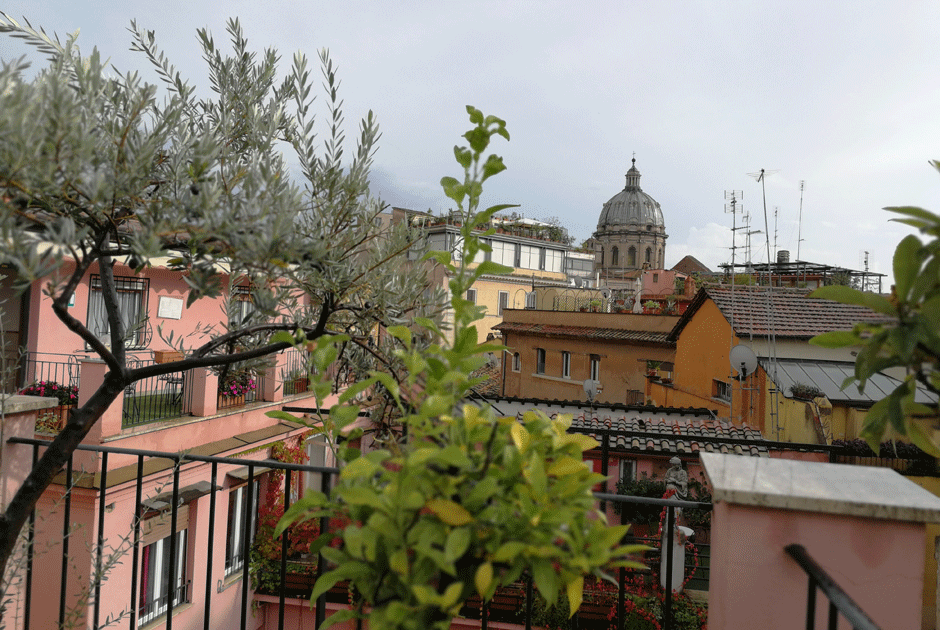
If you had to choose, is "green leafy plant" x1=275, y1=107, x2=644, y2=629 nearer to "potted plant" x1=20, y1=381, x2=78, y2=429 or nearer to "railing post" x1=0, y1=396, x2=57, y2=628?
"railing post" x1=0, y1=396, x2=57, y2=628

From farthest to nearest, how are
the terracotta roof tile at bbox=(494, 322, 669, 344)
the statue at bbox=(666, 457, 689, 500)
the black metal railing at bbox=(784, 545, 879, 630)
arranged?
the terracotta roof tile at bbox=(494, 322, 669, 344) → the statue at bbox=(666, 457, 689, 500) → the black metal railing at bbox=(784, 545, 879, 630)

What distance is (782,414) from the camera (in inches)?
420

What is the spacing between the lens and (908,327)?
3.28ft

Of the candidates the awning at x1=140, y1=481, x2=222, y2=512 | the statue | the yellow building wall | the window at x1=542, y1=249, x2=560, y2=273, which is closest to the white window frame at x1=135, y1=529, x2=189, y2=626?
the awning at x1=140, y1=481, x2=222, y2=512

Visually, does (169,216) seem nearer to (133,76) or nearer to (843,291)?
(133,76)

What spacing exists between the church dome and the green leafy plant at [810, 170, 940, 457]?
213ft

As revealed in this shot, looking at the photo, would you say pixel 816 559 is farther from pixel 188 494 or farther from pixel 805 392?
pixel 805 392

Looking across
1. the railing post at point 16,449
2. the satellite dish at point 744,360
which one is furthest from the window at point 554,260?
the railing post at point 16,449

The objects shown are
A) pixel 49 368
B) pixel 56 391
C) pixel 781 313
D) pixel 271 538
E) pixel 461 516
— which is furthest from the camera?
pixel 781 313

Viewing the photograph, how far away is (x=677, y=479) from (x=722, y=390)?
706cm

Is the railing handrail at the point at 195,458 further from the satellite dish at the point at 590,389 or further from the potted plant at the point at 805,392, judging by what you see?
the satellite dish at the point at 590,389

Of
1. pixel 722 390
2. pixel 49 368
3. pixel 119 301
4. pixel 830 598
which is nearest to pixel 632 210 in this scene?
pixel 722 390

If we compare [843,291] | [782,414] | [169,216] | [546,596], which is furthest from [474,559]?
[782,414]

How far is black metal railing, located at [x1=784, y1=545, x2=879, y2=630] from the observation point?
1120 millimetres
